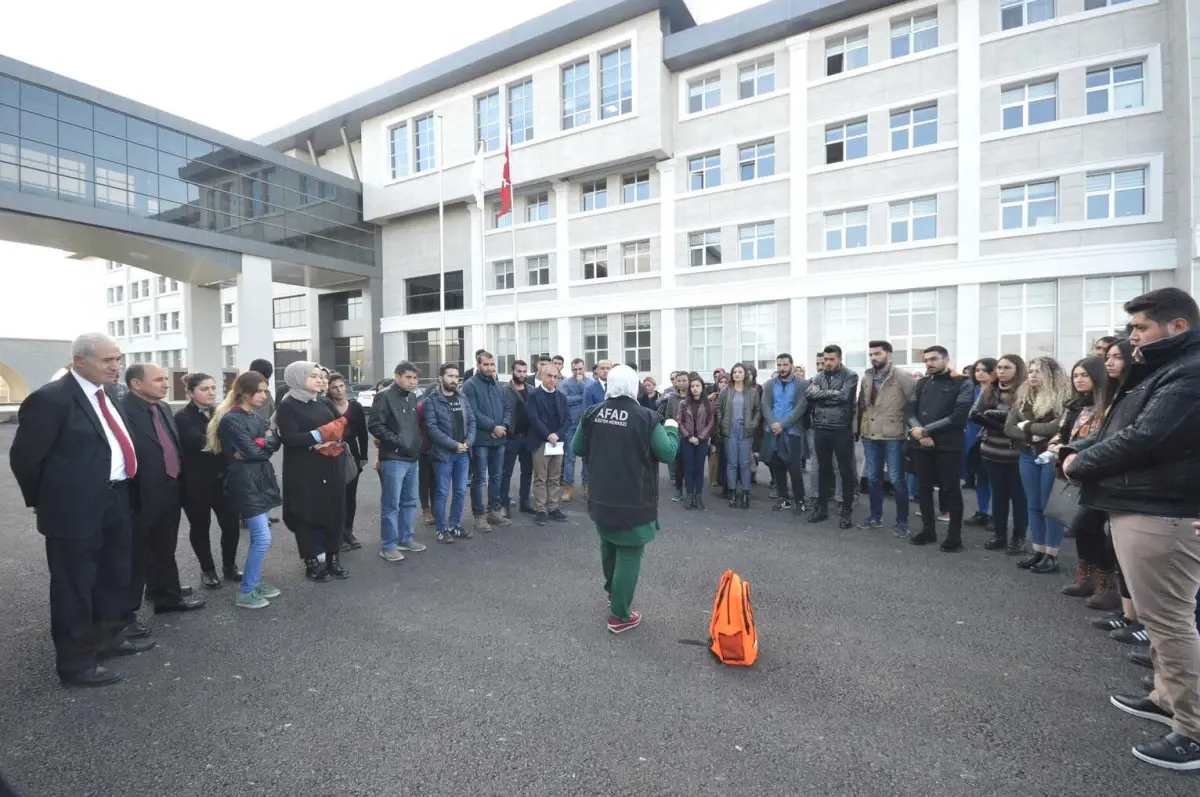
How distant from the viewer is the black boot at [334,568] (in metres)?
5.62

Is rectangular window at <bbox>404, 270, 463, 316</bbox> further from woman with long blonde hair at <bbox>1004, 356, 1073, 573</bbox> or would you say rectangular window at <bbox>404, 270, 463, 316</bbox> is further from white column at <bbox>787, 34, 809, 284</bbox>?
woman with long blonde hair at <bbox>1004, 356, 1073, 573</bbox>

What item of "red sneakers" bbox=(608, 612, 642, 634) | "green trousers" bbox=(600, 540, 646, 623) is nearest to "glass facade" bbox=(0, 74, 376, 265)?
"green trousers" bbox=(600, 540, 646, 623)

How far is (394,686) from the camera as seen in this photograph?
3.60 metres

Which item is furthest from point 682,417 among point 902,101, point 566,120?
point 566,120

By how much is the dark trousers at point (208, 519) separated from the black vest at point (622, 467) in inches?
132

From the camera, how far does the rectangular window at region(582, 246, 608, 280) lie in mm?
27141

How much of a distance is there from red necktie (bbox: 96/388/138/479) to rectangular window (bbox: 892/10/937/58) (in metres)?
25.2

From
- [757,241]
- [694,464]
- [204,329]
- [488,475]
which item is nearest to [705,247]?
[757,241]

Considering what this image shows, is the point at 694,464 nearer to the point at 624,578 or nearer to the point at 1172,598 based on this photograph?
the point at 624,578

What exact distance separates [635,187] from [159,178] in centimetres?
2096

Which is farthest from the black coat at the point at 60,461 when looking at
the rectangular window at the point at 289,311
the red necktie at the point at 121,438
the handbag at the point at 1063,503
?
the rectangular window at the point at 289,311

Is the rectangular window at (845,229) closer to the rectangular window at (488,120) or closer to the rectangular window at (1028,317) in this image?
the rectangular window at (1028,317)

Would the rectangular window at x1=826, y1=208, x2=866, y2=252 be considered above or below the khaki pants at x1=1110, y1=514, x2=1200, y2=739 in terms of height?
above

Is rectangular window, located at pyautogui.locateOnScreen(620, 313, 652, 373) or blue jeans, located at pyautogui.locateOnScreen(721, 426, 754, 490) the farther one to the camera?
rectangular window, located at pyautogui.locateOnScreen(620, 313, 652, 373)
